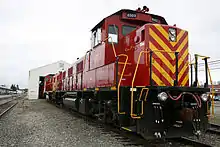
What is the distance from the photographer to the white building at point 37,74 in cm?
3356

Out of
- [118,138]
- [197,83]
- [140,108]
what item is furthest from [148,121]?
[197,83]

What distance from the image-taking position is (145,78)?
217 inches

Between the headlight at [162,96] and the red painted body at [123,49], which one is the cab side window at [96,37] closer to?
the red painted body at [123,49]

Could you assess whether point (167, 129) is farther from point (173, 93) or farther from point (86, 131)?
point (86, 131)

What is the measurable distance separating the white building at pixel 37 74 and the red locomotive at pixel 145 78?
89.2 ft

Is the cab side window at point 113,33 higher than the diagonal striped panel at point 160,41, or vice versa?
the cab side window at point 113,33

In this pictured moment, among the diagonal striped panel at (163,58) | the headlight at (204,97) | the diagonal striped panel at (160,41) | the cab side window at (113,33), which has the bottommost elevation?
the headlight at (204,97)

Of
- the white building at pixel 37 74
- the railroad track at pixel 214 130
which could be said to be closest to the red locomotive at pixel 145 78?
the railroad track at pixel 214 130

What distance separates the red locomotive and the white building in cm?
2718

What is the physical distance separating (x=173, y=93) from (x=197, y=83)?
1060 millimetres

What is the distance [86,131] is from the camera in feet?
22.4

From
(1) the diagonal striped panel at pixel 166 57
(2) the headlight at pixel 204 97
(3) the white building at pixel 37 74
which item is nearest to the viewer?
(2) the headlight at pixel 204 97

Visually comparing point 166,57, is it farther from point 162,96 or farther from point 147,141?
point 147,141

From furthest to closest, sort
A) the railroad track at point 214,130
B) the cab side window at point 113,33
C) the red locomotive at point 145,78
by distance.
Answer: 1. the cab side window at point 113,33
2. the railroad track at point 214,130
3. the red locomotive at point 145,78
